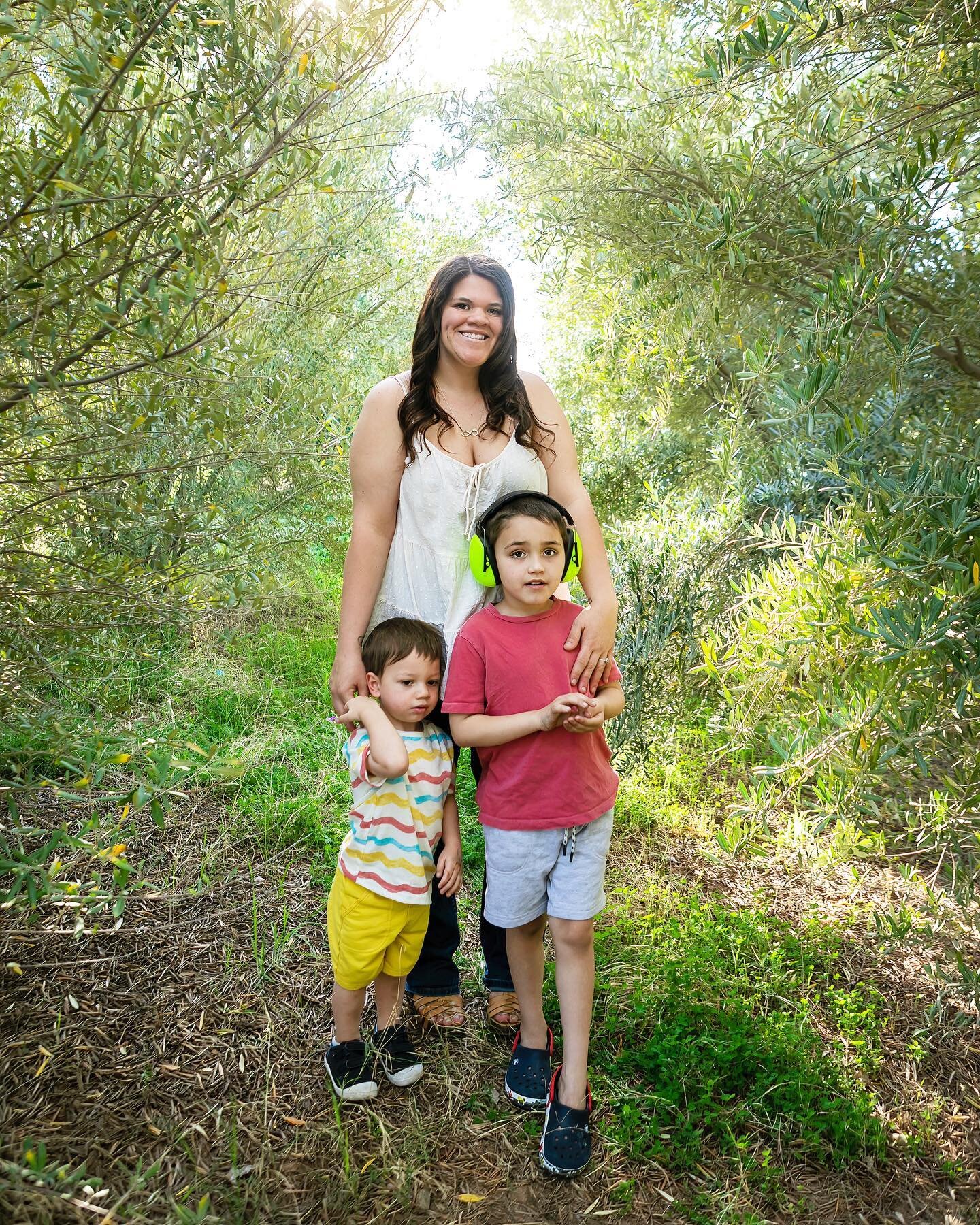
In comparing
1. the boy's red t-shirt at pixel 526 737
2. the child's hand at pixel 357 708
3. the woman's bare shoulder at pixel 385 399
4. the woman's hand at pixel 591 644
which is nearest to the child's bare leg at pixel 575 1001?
the boy's red t-shirt at pixel 526 737

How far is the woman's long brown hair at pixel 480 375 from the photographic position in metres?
2.47

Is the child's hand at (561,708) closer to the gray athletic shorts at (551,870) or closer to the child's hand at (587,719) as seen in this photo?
the child's hand at (587,719)

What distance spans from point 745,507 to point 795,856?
168cm

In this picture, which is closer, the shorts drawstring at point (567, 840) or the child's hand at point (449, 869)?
the shorts drawstring at point (567, 840)

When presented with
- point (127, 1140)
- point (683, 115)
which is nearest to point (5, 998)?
point (127, 1140)

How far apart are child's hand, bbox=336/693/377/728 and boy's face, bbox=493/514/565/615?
492mm

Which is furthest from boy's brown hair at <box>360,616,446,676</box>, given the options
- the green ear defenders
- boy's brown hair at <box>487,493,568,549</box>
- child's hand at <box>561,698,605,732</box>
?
child's hand at <box>561,698,605,732</box>

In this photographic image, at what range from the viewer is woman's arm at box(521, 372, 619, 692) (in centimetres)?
239

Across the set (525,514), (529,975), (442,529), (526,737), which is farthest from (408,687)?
(529,975)

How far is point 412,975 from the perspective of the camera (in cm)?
288

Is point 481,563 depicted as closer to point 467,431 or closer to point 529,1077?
point 467,431

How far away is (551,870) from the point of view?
7.92 feet

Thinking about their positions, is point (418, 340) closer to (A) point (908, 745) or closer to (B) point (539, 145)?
(B) point (539, 145)

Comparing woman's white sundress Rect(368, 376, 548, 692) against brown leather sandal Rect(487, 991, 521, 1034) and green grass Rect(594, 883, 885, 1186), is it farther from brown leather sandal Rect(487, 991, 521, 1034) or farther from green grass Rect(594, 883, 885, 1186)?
green grass Rect(594, 883, 885, 1186)
